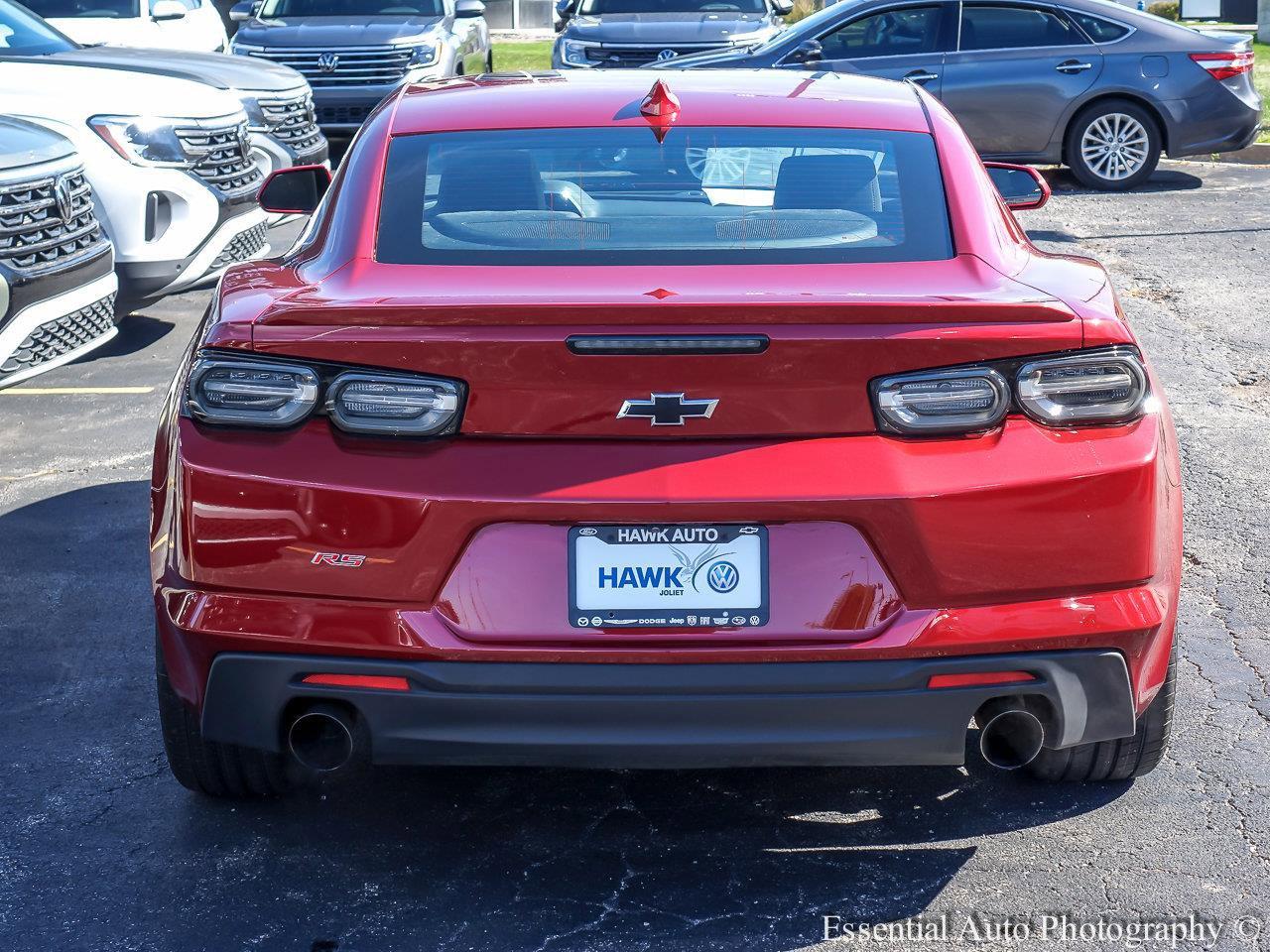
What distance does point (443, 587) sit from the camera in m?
2.94

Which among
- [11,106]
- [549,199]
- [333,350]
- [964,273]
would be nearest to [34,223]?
[11,106]

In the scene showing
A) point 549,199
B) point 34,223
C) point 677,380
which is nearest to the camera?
point 677,380

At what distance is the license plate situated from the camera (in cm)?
291

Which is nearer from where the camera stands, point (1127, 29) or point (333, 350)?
point (333, 350)

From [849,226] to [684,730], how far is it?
121cm

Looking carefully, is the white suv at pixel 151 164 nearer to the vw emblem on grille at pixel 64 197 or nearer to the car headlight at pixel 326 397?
the vw emblem on grille at pixel 64 197

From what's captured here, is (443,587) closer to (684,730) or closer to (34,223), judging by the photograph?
(684,730)

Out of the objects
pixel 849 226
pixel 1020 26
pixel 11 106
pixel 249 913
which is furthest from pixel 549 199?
pixel 1020 26

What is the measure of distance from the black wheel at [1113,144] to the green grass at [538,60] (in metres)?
3.49

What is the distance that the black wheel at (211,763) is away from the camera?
3.46m

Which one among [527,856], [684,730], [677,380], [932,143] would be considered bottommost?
[527,856]

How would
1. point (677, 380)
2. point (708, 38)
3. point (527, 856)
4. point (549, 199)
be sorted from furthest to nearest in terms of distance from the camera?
1. point (708, 38)
2. point (549, 199)
3. point (527, 856)
4. point (677, 380)

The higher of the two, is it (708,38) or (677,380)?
(677,380)

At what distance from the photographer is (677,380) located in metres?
2.91
